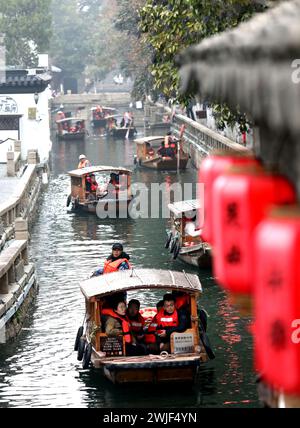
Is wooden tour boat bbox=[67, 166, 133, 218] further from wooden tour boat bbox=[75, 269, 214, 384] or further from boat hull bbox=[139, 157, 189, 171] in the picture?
wooden tour boat bbox=[75, 269, 214, 384]

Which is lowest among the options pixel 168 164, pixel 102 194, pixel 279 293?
pixel 168 164

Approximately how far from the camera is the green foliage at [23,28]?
8088 centimetres

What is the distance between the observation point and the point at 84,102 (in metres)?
97.7

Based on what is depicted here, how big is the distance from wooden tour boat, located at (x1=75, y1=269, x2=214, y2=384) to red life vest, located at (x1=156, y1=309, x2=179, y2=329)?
0.87 feet

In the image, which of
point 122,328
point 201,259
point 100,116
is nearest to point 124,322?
point 122,328

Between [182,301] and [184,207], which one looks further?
[184,207]

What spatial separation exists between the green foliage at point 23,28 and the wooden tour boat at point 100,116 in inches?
287

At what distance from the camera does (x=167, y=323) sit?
734 inches

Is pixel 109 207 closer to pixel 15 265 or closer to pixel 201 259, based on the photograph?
pixel 201 259

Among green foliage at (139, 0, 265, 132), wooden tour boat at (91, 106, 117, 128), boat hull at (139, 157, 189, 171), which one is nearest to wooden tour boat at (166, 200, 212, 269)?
green foliage at (139, 0, 265, 132)

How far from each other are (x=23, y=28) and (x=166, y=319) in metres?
64.8

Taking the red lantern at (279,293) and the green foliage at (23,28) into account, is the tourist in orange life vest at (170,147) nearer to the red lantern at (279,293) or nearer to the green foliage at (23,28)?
the green foliage at (23,28)
